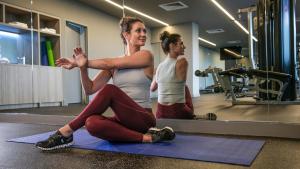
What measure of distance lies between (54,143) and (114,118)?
0.45 meters

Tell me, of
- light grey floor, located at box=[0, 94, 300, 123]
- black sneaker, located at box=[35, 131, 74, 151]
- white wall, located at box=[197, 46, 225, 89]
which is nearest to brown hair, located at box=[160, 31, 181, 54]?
white wall, located at box=[197, 46, 225, 89]

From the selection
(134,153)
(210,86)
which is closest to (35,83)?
(210,86)

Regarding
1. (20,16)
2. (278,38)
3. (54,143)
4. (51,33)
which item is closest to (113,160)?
(54,143)

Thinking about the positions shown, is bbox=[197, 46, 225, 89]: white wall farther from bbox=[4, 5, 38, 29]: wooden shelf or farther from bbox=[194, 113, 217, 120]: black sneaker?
bbox=[4, 5, 38, 29]: wooden shelf

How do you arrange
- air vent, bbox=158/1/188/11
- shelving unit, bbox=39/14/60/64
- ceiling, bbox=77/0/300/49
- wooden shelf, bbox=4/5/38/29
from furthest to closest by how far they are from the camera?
wooden shelf, bbox=4/5/38/29
shelving unit, bbox=39/14/60/64
air vent, bbox=158/1/188/11
ceiling, bbox=77/0/300/49

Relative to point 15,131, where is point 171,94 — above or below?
above

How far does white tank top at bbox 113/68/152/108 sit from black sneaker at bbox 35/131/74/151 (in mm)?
533

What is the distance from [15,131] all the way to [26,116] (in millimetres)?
735

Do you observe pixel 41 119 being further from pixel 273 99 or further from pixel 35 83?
pixel 273 99

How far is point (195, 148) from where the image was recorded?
1941mm

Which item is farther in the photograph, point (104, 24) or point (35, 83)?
point (35, 83)

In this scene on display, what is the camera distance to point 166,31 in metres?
3.00

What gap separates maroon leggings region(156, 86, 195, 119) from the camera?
2.68 m

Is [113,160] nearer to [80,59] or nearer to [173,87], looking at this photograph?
[80,59]
